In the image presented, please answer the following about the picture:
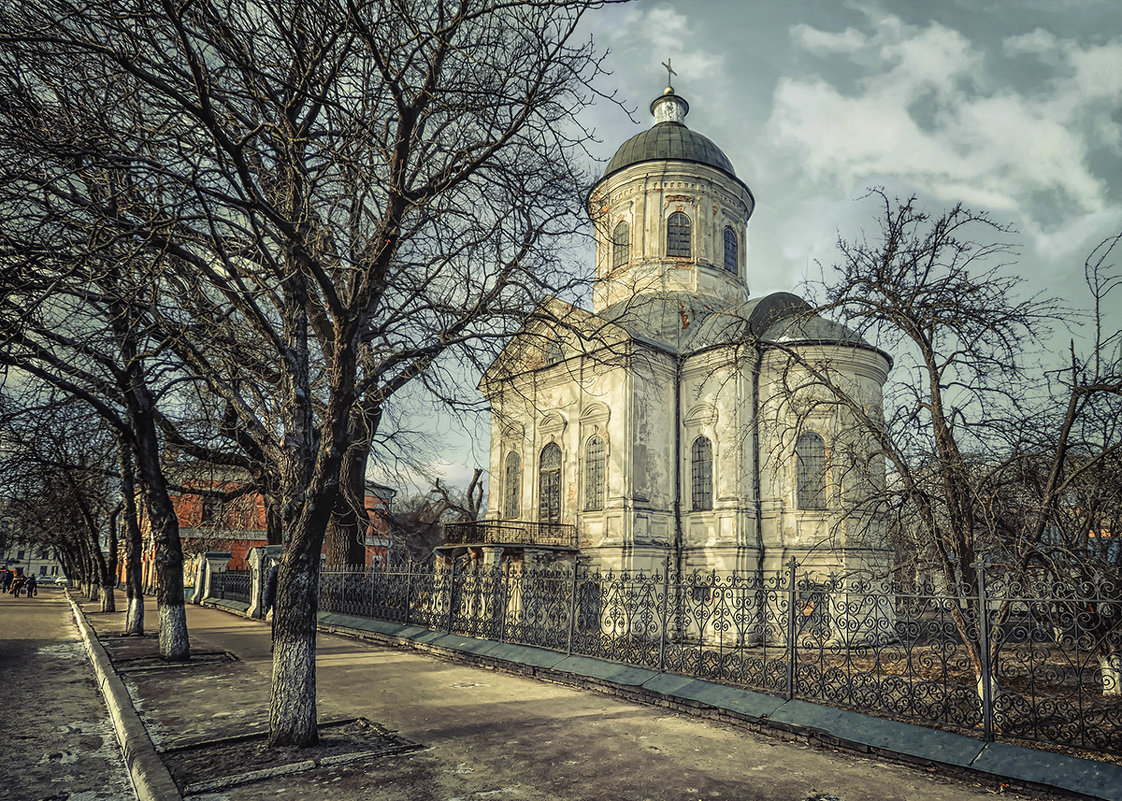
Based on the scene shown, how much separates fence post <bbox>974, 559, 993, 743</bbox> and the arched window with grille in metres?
20.4

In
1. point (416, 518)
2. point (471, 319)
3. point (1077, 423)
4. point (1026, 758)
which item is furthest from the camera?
point (416, 518)

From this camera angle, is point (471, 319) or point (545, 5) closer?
point (545, 5)

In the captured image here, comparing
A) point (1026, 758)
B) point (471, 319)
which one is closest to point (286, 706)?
point (471, 319)

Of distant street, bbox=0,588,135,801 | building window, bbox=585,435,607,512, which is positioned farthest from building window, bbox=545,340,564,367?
distant street, bbox=0,588,135,801

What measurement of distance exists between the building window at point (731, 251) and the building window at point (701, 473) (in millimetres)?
7834

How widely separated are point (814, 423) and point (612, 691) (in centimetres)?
1346

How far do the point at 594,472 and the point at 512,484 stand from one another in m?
4.17

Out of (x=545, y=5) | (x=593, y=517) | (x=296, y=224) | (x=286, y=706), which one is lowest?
(x=286, y=706)

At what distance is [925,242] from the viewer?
8.74m

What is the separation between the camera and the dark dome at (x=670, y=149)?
25250mm

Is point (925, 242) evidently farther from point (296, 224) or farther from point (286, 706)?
point (286, 706)

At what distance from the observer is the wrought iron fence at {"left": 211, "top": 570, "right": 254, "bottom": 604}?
23609 mm

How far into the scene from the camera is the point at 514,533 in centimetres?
2258

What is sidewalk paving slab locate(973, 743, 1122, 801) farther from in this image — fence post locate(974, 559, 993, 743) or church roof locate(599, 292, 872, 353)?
church roof locate(599, 292, 872, 353)
